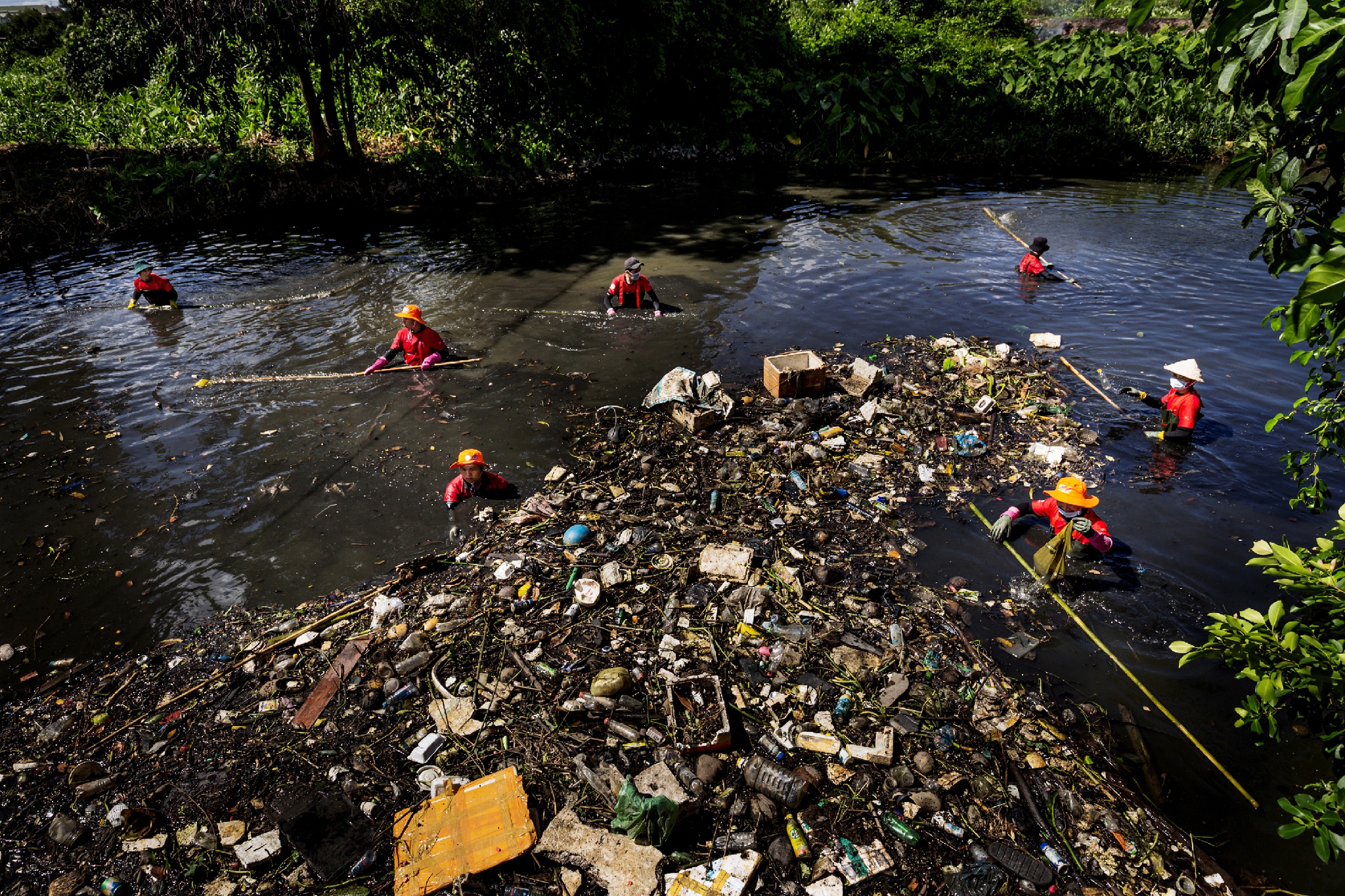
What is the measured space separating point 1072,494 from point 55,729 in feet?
25.1

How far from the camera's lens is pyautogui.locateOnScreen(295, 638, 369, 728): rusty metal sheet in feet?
13.6

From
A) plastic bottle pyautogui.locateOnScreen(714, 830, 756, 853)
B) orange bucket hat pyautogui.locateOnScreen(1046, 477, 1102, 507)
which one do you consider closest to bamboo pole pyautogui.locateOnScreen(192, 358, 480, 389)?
plastic bottle pyautogui.locateOnScreen(714, 830, 756, 853)

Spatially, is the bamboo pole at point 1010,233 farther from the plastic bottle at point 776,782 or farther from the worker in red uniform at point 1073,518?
the plastic bottle at point 776,782

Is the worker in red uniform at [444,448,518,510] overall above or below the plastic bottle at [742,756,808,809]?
above

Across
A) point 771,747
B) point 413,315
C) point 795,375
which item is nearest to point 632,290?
point 413,315

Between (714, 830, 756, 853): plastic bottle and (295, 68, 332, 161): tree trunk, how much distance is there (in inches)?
701

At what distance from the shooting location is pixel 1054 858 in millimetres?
3273

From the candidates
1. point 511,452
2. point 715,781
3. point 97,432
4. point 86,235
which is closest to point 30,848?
point 715,781

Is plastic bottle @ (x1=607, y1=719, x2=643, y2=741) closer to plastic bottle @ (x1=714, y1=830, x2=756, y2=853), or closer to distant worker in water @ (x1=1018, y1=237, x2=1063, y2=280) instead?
plastic bottle @ (x1=714, y1=830, x2=756, y2=853)

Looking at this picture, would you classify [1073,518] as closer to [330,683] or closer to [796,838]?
[796,838]

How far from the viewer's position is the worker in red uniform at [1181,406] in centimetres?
650

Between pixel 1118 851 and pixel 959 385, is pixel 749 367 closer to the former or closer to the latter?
pixel 959 385

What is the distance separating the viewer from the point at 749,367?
8648 mm

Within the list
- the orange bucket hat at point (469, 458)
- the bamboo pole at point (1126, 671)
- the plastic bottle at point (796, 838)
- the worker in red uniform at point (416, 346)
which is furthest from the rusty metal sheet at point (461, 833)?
the worker in red uniform at point (416, 346)
